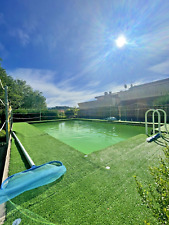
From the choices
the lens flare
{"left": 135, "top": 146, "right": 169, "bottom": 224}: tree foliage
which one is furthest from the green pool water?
Result: the lens flare

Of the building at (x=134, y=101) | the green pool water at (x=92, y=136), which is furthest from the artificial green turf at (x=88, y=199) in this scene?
the building at (x=134, y=101)

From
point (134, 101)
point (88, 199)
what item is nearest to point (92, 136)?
point (88, 199)

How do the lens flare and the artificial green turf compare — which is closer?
the artificial green turf

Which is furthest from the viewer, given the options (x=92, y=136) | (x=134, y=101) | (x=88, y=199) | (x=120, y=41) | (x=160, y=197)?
(x=134, y=101)

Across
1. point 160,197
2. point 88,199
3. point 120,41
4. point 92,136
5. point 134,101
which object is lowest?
point 92,136

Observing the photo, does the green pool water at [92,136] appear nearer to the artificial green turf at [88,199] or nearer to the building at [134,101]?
the artificial green turf at [88,199]

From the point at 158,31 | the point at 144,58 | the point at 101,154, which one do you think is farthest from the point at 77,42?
the point at 101,154

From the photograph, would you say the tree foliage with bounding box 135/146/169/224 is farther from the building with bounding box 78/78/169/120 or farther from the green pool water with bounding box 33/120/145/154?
the building with bounding box 78/78/169/120

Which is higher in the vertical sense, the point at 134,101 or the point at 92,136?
the point at 134,101

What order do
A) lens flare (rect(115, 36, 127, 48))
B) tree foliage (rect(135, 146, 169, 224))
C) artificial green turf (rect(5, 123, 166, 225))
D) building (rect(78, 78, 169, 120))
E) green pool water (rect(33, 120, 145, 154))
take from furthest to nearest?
building (rect(78, 78, 169, 120)) → lens flare (rect(115, 36, 127, 48)) → green pool water (rect(33, 120, 145, 154)) → artificial green turf (rect(5, 123, 166, 225)) → tree foliage (rect(135, 146, 169, 224))

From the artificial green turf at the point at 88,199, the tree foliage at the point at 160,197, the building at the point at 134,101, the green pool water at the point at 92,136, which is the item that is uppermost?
the building at the point at 134,101

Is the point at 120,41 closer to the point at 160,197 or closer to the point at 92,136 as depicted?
the point at 92,136

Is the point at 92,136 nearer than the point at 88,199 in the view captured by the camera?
No

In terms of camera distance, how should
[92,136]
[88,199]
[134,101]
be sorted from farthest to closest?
[134,101] < [92,136] < [88,199]
